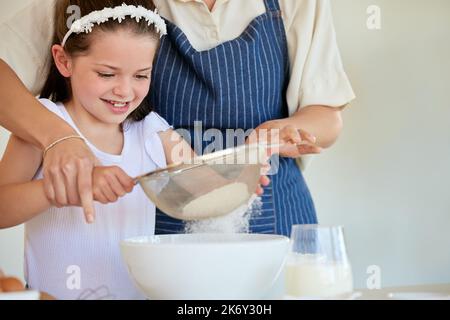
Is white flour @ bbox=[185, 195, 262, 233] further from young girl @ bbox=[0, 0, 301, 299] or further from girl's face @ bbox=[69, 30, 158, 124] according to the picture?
girl's face @ bbox=[69, 30, 158, 124]

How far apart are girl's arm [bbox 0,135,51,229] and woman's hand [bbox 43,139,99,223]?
81 mm

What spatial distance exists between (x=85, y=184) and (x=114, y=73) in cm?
31

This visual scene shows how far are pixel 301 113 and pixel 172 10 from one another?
12.8 inches

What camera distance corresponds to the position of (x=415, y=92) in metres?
2.64

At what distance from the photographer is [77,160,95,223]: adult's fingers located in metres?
0.98

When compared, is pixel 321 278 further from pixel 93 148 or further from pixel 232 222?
pixel 93 148

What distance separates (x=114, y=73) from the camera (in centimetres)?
125

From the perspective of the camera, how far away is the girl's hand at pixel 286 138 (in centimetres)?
108

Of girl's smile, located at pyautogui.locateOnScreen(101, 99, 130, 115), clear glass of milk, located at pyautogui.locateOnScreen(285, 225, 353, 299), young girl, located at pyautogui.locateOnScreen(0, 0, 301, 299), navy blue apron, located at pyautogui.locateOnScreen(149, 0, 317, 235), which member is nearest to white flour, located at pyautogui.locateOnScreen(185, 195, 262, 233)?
navy blue apron, located at pyautogui.locateOnScreen(149, 0, 317, 235)

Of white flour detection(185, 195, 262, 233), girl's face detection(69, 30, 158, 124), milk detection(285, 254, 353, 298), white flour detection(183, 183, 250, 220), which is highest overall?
girl's face detection(69, 30, 158, 124)

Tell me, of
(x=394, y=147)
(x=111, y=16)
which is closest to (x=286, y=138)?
(x=111, y=16)

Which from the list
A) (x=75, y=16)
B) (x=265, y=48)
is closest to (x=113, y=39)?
(x=75, y=16)
